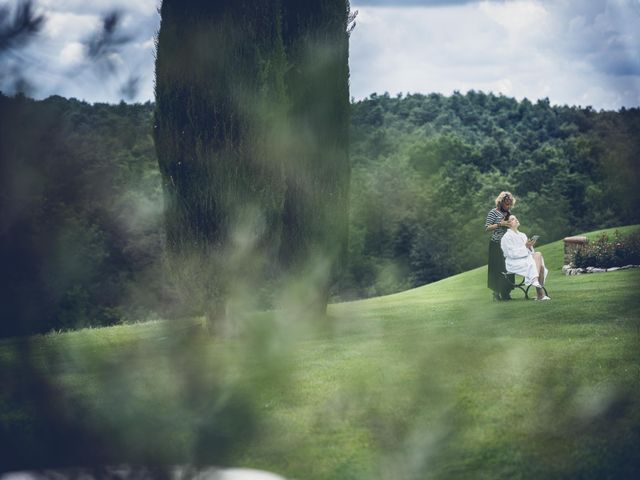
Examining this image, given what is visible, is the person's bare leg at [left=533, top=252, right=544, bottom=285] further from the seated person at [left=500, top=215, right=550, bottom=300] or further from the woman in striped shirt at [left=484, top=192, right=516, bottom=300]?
the woman in striped shirt at [left=484, top=192, right=516, bottom=300]

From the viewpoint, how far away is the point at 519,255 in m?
13.7

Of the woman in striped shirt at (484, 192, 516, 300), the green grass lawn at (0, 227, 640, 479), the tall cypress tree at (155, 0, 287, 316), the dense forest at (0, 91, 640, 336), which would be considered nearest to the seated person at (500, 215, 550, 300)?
the woman in striped shirt at (484, 192, 516, 300)

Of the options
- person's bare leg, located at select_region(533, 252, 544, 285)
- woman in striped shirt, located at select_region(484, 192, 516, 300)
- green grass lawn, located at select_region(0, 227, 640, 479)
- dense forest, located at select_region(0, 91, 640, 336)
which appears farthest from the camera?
dense forest, located at select_region(0, 91, 640, 336)

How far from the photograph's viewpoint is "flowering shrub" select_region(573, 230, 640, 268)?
723 inches

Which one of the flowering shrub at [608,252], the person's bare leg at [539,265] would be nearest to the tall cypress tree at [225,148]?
the person's bare leg at [539,265]

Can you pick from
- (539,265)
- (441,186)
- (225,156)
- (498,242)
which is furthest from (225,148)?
(441,186)

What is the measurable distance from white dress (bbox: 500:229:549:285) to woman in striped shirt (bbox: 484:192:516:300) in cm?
23

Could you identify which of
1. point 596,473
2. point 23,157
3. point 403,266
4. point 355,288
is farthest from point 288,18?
point 403,266

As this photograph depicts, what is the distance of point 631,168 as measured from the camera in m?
1.69

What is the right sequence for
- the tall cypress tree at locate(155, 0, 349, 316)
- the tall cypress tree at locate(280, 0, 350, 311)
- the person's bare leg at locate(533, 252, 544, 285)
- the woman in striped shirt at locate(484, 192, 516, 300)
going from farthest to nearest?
the person's bare leg at locate(533, 252, 544, 285)
the woman in striped shirt at locate(484, 192, 516, 300)
the tall cypress tree at locate(280, 0, 350, 311)
the tall cypress tree at locate(155, 0, 349, 316)

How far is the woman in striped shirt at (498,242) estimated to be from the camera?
1359cm

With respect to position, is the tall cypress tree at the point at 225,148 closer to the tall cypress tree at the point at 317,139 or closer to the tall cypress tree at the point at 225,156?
the tall cypress tree at the point at 225,156

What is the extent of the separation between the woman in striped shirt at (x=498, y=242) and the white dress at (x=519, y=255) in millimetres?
226

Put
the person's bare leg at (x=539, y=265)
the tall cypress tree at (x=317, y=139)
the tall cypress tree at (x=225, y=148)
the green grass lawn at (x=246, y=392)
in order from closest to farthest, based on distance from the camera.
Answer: the green grass lawn at (x=246, y=392) → the tall cypress tree at (x=225, y=148) → the tall cypress tree at (x=317, y=139) → the person's bare leg at (x=539, y=265)
